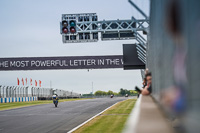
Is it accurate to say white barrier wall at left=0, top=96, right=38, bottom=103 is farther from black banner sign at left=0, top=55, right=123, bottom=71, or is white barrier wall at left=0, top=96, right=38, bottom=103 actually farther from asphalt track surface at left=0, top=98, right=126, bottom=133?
asphalt track surface at left=0, top=98, right=126, bottom=133

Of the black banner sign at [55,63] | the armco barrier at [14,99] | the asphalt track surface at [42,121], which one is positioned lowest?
the asphalt track surface at [42,121]

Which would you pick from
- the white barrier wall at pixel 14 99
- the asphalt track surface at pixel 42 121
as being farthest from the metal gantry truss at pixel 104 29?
the white barrier wall at pixel 14 99

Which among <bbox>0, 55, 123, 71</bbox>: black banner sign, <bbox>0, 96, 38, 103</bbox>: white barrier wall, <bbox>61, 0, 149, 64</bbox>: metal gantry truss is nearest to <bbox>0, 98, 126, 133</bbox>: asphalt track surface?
<bbox>61, 0, 149, 64</bbox>: metal gantry truss

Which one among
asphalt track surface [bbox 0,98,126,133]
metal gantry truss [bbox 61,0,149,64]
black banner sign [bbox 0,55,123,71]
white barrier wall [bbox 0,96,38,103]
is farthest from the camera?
white barrier wall [bbox 0,96,38,103]

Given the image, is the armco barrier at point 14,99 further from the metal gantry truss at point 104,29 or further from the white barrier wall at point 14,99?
the metal gantry truss at point 104,29

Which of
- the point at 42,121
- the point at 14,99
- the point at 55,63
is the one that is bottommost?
the point at 42,121

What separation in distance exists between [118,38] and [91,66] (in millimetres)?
10716

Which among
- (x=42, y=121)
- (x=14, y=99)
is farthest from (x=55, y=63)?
(x=42, y=121)

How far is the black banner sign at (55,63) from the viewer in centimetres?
4041

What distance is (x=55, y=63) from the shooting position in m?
41.0

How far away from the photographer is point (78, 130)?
1161 centimetres

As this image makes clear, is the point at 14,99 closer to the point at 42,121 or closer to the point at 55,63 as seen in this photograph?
the point at 55,63

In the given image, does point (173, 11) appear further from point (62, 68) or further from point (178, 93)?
point (62, 68)

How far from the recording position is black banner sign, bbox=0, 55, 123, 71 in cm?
4041
